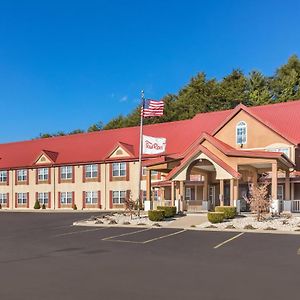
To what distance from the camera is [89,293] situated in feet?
30.1

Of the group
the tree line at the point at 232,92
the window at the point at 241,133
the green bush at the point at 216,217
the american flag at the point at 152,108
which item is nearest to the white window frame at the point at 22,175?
the tree line at the point at 232,92

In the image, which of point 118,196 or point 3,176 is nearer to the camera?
point 118,196

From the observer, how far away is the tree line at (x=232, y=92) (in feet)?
215

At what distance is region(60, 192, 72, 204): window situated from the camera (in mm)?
54656

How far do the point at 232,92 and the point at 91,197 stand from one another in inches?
1200

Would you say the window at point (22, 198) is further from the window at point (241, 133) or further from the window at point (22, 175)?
the window at point (241, 133)

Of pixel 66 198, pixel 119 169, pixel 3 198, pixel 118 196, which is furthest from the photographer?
pixel 3 198

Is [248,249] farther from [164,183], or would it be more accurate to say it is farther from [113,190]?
[113,190]

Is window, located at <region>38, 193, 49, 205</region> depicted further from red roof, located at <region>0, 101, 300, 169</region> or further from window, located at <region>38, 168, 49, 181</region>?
red roof, located at <region>0, 101, 300, 169</region>

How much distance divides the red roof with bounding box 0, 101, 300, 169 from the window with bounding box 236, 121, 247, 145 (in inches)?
52.2

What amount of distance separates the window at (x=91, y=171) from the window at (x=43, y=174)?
6764mm

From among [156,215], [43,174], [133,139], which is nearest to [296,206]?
[156,215]

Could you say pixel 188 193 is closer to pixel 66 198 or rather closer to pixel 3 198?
pixel 66 198

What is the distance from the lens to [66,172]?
55500 mm
